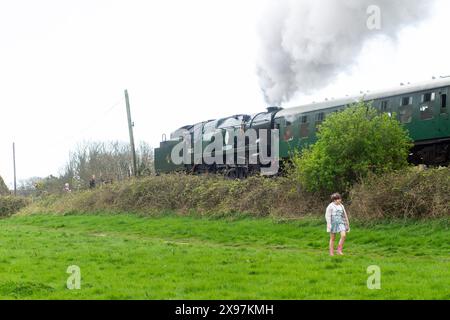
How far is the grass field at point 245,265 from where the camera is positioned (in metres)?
9.79

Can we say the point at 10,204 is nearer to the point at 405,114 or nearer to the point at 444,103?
the point at 405,114

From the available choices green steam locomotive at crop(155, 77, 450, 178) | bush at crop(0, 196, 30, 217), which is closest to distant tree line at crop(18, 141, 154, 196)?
bush at crop(0, 196, 30, 217)

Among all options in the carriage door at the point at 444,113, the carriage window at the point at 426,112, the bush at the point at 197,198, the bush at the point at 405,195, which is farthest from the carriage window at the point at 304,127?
the bush at the point at 405,195

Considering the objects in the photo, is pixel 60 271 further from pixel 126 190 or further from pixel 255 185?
pixel 126 190

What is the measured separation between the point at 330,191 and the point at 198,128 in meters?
13.9

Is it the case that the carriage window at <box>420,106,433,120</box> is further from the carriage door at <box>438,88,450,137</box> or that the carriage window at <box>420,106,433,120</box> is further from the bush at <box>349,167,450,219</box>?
the bush at <box>349,167,450,219</box>

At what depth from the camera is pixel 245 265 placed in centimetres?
1246

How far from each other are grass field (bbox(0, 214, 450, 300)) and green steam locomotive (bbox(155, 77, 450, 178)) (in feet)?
18.3

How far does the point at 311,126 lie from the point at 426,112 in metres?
5.77

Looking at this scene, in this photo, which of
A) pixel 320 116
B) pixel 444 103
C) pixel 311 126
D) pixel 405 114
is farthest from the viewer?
pixel 311 126

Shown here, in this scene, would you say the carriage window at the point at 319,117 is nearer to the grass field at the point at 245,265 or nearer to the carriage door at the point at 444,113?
the carriage door at the point at 444,113

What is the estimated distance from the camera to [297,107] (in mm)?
28141

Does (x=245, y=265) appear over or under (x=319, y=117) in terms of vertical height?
under

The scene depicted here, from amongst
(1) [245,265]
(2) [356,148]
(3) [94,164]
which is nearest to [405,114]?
(2) [356,148]
